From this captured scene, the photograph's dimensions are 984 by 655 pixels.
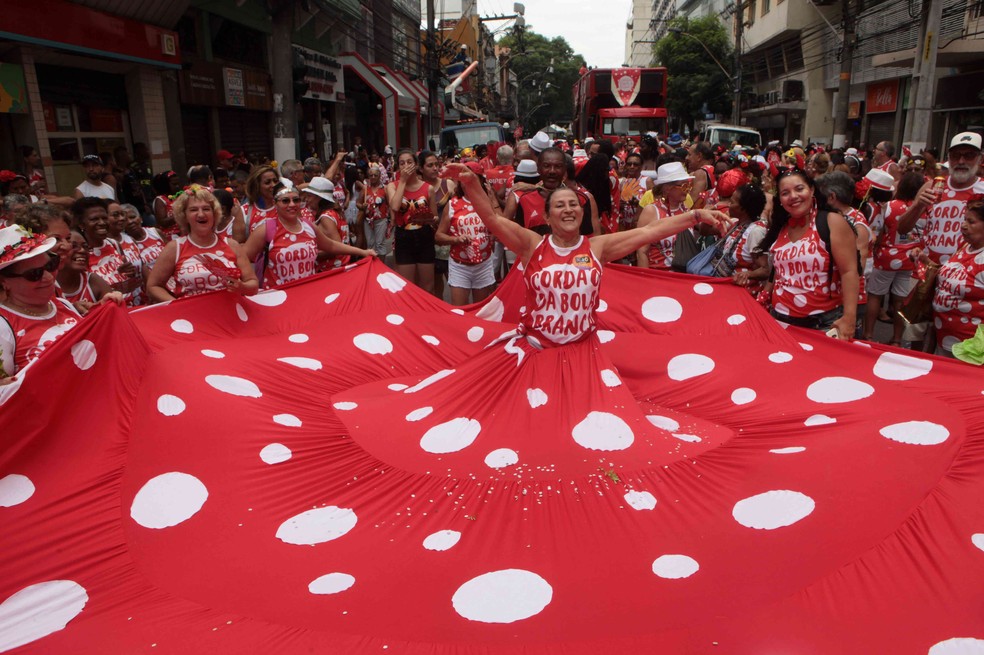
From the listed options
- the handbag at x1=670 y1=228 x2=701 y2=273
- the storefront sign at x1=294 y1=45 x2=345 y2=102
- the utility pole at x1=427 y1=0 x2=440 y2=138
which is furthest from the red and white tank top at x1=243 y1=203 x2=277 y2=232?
the utility pole at x1=427 y1=0 x2=440 y2=138

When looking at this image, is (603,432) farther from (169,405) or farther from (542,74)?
(542,74)

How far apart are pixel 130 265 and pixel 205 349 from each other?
1646 millimetres

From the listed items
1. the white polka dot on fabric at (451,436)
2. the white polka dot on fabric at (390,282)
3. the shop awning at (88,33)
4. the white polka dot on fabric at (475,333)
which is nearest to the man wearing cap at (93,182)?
the shop awning at (88,33)

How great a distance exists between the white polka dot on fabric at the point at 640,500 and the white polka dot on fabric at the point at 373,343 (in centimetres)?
229

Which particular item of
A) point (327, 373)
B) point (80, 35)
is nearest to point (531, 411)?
point (327, 373)

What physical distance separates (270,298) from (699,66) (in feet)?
156

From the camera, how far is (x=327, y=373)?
4340 mm

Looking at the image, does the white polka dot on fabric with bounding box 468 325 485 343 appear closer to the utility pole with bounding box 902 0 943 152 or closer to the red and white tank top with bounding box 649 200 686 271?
Result: the red and white tank top with bounding box 649 200 686 271

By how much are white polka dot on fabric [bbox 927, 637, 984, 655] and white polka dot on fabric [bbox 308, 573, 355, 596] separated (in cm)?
171

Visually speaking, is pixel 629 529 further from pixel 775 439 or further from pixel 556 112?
pixel 556 112

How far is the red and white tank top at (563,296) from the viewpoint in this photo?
3840 millimetres

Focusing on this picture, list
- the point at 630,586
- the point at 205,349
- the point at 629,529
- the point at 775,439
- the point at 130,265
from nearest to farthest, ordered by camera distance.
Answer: the point at 630,586 < the point at 629,529 < the point at 775,439 < the point at 205,349 < the point at 130,265

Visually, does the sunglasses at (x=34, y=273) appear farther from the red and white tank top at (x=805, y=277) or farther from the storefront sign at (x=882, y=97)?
the storefront sign at (x=882, y=97)

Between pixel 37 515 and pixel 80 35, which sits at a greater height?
pixel 80 35
